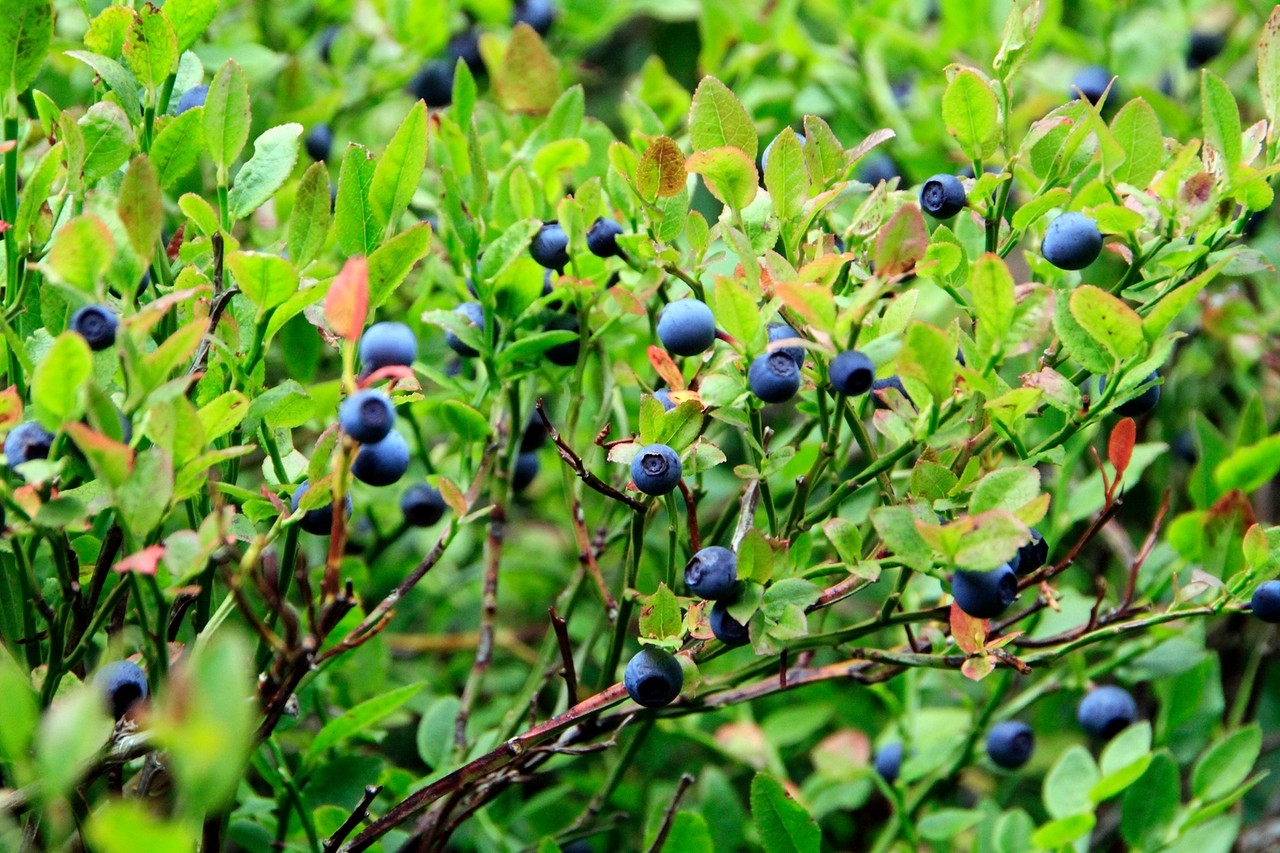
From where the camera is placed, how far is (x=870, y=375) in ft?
2.87

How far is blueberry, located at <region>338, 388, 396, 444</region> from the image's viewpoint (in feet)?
2.79

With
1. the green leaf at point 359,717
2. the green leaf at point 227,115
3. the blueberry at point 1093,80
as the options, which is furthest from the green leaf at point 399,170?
the blueberry at point 1093,80

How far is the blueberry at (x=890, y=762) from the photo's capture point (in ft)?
5.00

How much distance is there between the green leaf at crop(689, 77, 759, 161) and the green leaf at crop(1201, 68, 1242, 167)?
15.0 inches

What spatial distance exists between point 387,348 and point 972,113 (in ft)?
1.81

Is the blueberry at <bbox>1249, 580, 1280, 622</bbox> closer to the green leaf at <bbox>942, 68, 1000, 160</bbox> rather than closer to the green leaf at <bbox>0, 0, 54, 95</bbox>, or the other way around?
the green leaf at <bbox>942, 68, 1000, 160</bbox>

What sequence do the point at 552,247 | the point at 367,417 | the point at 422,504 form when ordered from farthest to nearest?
the point at 422,504 < the point at 552,247 < the point at 367,417

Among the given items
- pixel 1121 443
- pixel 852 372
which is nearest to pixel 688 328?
pixel 852 372

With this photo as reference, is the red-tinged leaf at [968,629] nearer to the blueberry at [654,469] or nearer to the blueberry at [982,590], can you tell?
the blueberry at [982,590]

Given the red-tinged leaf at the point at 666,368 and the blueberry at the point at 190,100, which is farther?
the blueberry at the point at 190,100

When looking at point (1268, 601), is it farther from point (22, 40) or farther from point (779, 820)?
point (22, 40)

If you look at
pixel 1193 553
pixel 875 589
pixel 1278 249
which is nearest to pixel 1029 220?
pixel 1193 553

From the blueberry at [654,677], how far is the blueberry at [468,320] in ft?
1.27

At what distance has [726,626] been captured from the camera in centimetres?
96
